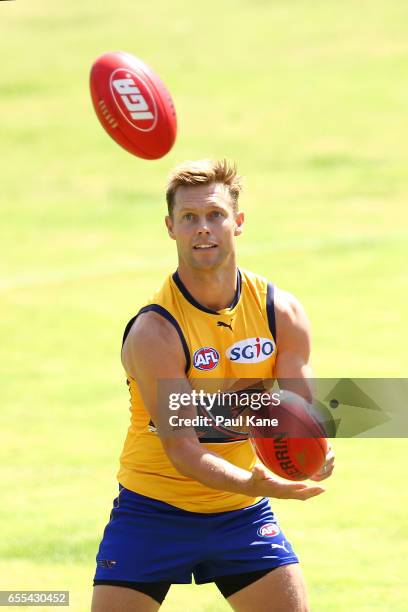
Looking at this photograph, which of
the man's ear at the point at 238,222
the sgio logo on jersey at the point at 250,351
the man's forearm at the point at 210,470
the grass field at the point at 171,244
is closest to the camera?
the man's forearm at the point at 210,470

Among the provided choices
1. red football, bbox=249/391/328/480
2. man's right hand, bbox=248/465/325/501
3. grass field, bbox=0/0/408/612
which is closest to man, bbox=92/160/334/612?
red football, bbox=249/391/328/480

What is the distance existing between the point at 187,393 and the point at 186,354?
200mm

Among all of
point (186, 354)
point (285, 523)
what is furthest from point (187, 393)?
point (285, 523)

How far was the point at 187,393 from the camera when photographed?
6.07m

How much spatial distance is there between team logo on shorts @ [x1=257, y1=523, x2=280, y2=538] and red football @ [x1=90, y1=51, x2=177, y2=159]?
157 inches

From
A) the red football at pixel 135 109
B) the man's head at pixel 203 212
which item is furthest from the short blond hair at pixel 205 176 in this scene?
the red football at pixel 135 109

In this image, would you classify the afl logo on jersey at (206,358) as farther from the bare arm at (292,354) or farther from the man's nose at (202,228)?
the man's nose at (202,228)

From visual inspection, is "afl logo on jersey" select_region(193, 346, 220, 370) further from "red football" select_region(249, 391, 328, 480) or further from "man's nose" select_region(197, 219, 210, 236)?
"man's nose" select_region(197, 219, 210, 236)

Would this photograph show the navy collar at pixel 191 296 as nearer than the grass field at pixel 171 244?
Yes

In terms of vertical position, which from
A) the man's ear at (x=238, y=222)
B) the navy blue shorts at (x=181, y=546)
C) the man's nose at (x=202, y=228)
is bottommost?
the navy blue shorts at (x=181, y=546)

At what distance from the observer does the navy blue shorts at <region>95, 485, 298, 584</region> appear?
20.1 ft

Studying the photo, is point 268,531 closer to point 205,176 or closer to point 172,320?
point 172,320

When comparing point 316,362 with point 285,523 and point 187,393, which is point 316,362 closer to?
point 285,523

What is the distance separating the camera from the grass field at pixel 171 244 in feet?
33.2
